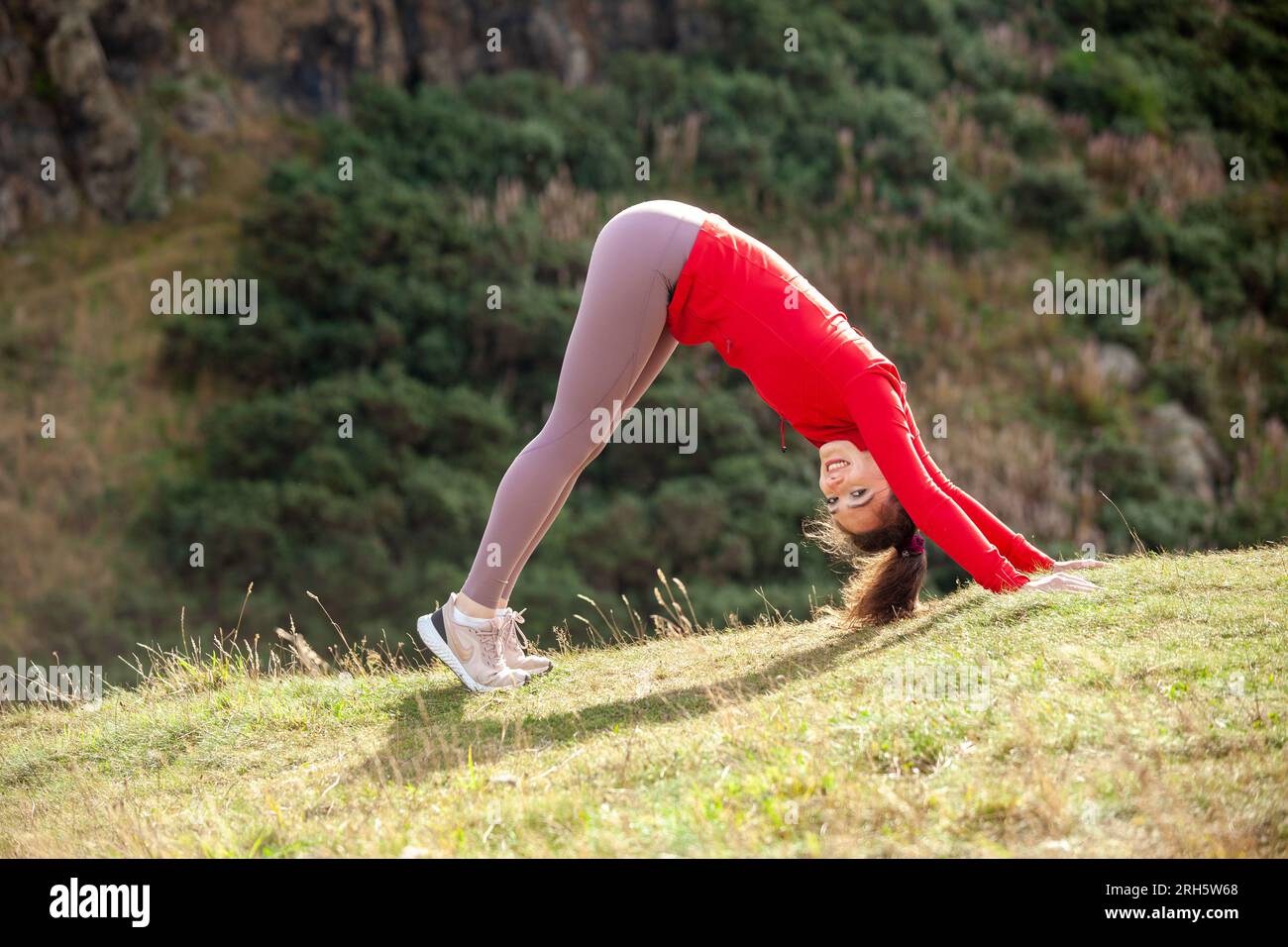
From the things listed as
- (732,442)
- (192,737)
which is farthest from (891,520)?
(732,442)

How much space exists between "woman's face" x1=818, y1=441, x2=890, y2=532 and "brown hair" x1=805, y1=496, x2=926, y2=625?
7cm

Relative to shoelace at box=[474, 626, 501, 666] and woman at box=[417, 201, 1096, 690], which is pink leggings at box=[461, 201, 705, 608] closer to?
woman at box=[417, 201, 1096, 690]

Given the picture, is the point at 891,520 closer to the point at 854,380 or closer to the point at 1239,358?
the point at 854,380

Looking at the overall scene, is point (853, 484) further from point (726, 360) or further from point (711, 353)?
point (711, 353)

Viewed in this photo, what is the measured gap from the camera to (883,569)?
16.7 ft

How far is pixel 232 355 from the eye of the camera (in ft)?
48.1

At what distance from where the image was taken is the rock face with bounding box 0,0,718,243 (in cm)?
1595

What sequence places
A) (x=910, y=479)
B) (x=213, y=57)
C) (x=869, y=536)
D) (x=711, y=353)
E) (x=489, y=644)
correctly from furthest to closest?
(x=213, y=57) < (x=711, y=353) < (x=869, y=536) < (x=489, y=644) < (x=910, y=479)

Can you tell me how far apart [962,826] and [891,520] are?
2.02 m

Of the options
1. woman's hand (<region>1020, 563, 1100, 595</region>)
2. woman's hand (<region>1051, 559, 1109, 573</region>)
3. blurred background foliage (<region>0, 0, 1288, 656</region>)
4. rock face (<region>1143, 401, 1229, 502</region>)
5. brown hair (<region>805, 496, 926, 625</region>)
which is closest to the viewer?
woman's hand (<region>1020, 563, 1100, 595</region>)

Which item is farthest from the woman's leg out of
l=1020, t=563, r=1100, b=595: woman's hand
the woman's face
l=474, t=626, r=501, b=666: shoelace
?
l=1020, t=563, r=1100, b=595: woman's hand

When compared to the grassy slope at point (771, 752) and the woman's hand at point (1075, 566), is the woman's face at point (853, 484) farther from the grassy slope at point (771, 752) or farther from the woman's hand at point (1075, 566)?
the woman's hand at point (1075, 566)

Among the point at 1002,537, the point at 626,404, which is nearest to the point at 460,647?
the point at 626,404

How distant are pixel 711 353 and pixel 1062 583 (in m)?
11.2
